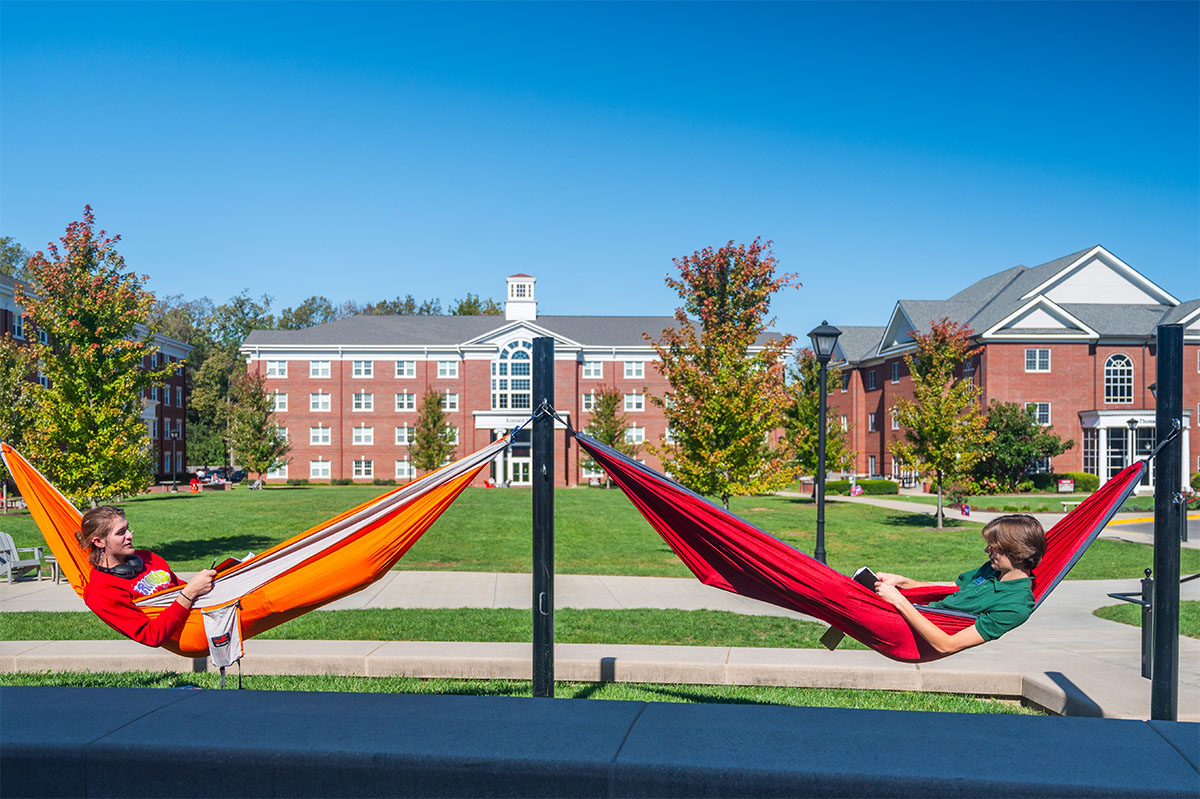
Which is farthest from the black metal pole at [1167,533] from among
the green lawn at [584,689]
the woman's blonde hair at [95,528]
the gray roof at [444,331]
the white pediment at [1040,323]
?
the gray roof at [444,331]

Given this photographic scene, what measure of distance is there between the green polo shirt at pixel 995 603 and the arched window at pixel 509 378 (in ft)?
179

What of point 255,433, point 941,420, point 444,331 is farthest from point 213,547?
point 444,331

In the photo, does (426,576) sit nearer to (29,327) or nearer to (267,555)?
(29,327)

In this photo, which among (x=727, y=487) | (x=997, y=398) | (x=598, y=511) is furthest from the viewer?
(x=997, y=398)

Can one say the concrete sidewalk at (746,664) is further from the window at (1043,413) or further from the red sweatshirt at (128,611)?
the window at (1043,413)

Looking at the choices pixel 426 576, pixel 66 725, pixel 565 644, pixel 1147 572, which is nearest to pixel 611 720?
pixel 66 725

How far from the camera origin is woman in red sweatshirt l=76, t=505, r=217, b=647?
228 inches

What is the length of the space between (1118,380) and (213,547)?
141 feet

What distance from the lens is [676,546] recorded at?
236 inches

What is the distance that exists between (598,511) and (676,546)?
85.0 ft

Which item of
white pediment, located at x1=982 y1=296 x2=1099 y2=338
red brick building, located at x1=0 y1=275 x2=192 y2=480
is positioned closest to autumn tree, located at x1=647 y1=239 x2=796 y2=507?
white pediment, located at x1=982 y1=296 x2=1099 y2=338

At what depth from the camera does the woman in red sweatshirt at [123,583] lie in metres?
5.79

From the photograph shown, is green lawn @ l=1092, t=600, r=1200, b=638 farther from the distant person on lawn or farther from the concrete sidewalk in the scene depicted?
the distant person on lawn

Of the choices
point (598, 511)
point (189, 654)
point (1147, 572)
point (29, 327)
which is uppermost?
point (29, 327)
